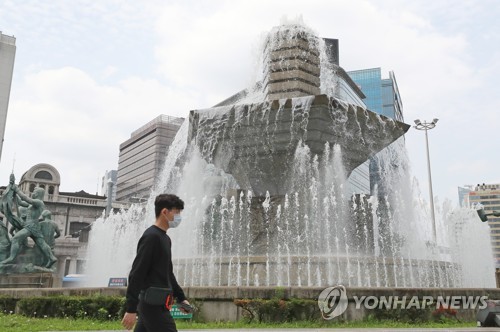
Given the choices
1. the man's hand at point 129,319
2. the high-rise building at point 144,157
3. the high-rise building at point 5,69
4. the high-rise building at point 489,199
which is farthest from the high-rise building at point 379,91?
the man's hand at point 129,319

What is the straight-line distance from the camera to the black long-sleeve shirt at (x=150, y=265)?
3668 millimetres

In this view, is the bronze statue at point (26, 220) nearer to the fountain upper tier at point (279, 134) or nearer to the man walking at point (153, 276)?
the fountain upper tier at point (279, 134)

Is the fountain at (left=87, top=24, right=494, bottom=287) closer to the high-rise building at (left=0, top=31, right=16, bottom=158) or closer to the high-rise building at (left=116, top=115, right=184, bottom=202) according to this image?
the high-rise building at (left=0, top=31, right=16, bottom=158)

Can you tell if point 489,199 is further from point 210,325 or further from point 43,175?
point 210,325

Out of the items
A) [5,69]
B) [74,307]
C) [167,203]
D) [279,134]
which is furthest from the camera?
[5,69]

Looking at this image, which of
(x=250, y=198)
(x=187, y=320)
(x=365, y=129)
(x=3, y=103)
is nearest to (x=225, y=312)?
(x=187, y=320)

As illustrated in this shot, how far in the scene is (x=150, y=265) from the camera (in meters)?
3.76

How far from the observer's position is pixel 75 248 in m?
52.9

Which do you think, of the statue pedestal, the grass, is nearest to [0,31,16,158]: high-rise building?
the statue pedestal

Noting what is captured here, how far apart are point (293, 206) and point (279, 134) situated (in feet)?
9.01

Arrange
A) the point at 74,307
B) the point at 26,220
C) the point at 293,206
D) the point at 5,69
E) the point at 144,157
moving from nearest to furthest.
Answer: the point at 74,307 → the point at 293,206 → the point at 26,220 → the point at 5,69 → the point at 144,157

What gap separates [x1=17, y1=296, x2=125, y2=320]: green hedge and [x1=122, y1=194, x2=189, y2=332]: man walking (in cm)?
631

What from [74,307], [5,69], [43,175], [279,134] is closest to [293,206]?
[279,134]

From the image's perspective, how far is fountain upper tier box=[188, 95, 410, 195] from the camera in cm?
1638
